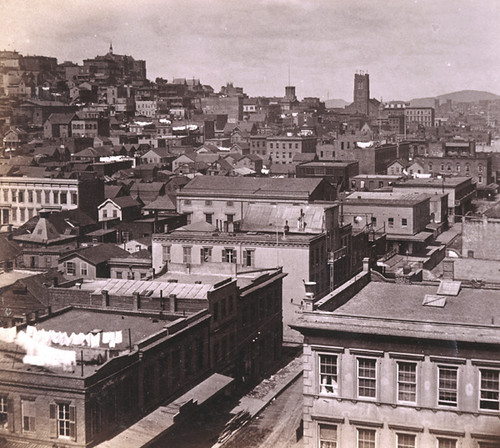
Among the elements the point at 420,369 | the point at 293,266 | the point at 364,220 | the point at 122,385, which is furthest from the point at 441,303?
the point at 364,220

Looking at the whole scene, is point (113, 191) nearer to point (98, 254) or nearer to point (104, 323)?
point (98, 254)

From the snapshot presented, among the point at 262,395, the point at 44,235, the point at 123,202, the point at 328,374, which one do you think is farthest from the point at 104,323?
the point at 123,202

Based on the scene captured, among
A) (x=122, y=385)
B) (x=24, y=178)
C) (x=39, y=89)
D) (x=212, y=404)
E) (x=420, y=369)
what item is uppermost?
(x=39, y=89)

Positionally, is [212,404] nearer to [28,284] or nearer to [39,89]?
[28,284]

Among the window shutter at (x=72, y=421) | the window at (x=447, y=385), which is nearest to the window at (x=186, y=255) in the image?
the window shutter at (x=72, y=421)

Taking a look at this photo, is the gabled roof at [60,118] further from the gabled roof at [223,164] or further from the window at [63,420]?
the window at [63,420]

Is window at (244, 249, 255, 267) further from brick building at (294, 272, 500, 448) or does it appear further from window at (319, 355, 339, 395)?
window at (319, 355, 339, 395)

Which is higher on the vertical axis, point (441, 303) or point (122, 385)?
point (441, 303)
